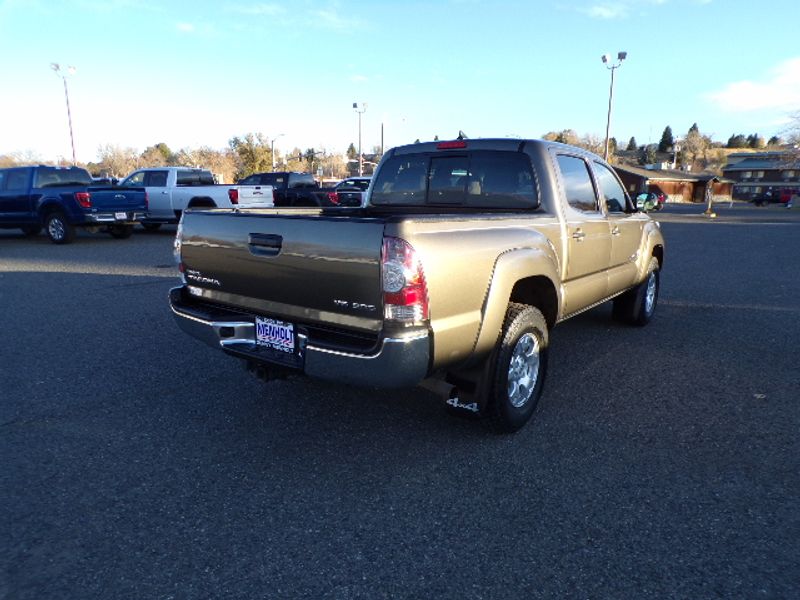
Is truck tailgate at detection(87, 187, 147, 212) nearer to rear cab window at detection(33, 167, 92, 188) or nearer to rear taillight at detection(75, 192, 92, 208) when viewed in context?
rear taillight at detection(75, 192, 92, 208)

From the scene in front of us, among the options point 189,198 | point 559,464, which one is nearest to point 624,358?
point 559,464

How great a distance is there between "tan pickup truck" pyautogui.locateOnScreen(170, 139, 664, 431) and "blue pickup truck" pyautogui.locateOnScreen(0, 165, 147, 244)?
1114 cm

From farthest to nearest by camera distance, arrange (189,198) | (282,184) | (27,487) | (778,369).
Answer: (282,184) < (189,198) < (778,369) < (27,487)

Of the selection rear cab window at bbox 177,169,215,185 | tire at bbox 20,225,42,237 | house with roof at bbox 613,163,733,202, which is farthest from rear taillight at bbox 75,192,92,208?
house with roof at bbox 613,163,733,202

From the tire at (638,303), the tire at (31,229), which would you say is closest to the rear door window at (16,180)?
the tire at (31,229)

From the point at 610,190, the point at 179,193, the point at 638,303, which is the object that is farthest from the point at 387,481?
the point at 179,193

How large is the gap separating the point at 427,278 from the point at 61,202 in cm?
1389

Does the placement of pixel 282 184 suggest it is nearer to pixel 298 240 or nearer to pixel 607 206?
pixel 607 206

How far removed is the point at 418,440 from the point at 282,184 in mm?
18591

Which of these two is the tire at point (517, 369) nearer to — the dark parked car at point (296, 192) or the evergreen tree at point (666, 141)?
the dark parked car at point (296, 192)

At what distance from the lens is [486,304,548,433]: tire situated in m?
3.41

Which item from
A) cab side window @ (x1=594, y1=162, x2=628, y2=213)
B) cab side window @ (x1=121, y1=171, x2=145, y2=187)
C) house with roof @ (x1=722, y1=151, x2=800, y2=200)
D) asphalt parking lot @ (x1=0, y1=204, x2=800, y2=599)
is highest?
house with roof @ (x1=722, y1=151, x2=800, y2=200)

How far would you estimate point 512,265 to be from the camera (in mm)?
3410

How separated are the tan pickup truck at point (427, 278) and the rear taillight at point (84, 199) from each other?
11067 millimetres
